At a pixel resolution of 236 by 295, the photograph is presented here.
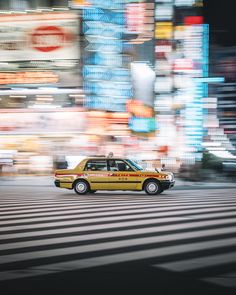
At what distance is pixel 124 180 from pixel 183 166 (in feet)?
25.3

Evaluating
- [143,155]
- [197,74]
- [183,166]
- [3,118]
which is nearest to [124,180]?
[183,166]

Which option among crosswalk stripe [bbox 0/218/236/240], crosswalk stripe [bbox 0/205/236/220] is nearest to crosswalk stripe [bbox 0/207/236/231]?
crosswalk stripe [bbox 0/205/236/220]

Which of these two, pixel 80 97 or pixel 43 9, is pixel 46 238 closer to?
pixel 80 97

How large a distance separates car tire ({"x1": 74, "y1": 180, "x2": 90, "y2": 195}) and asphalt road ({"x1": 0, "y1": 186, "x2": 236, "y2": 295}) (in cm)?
467

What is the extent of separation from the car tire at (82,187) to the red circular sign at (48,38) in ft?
59.2

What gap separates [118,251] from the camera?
612 cm

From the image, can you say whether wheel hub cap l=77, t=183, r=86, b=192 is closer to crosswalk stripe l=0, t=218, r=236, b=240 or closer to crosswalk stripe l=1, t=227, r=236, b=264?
crosswalk stripe l=0, t=218, r=236, b=240

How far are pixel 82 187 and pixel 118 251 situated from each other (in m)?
9.68

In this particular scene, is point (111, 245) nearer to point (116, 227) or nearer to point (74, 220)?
point (116, 227)

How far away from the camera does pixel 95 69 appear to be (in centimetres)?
3212

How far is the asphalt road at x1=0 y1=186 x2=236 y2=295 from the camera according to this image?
4.57m

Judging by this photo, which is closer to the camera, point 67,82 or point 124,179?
point 124,179

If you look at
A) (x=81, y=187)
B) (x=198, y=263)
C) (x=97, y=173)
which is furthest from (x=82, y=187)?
(x=198, y=263)

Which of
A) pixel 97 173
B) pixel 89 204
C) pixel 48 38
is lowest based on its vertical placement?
pixel 89 204
